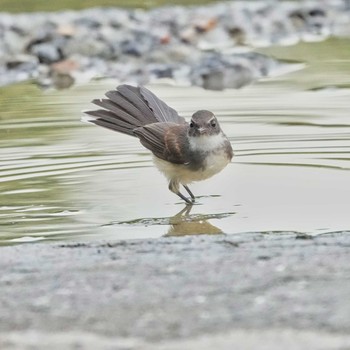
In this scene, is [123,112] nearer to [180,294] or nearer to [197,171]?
[197,171]

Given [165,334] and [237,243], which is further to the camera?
[237,243]

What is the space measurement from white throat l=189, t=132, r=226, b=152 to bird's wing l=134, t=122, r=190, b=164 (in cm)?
6

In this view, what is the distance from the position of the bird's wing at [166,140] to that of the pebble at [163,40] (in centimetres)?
356

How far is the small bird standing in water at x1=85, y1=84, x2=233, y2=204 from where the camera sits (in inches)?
271

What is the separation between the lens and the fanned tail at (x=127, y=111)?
754 cm

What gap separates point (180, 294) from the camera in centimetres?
394

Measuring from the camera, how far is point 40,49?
13.1 m

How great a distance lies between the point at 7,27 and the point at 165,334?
442 inches

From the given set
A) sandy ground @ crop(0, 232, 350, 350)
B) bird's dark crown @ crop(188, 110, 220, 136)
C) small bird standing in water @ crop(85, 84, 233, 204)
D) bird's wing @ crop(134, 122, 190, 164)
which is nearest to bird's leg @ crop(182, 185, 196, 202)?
small bird standing in water @ crop(85, 84, 233, 204)

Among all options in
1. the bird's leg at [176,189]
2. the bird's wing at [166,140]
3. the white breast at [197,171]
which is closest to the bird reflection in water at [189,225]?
the bird's leg at [176,189]

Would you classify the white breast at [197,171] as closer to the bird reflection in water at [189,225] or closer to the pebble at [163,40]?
the bird reflection in water at [189,225]

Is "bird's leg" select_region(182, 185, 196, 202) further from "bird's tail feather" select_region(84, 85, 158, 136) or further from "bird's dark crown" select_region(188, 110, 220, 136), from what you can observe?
"bird's tail feather" select_region(84, 85, 158, 136)

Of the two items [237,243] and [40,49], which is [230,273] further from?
[40,49]

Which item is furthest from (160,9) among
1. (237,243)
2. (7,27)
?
(237,243)
